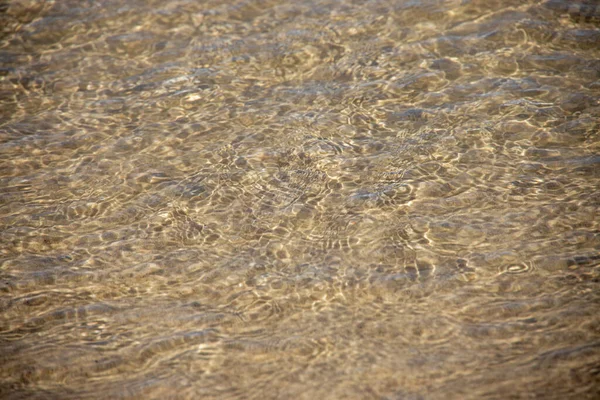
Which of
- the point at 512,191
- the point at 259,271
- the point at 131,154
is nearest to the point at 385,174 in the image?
the point at 512,191

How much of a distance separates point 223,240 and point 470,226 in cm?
172

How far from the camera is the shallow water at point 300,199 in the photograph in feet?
10.1

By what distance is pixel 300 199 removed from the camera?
13.3 ft

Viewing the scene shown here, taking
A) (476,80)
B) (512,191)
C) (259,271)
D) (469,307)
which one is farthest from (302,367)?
(476,80)

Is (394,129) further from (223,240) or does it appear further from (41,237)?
(41,237)

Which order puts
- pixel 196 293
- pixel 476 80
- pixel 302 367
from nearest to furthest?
pixel 302 367 → pixel 196 293 → pixel 476 80

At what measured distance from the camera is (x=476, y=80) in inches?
189

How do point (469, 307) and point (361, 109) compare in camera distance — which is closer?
Result: point (469, 307)

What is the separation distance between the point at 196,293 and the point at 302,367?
2.92 feet

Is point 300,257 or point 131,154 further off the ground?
point 131,154

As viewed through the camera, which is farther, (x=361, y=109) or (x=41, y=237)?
(x=361, y=109)

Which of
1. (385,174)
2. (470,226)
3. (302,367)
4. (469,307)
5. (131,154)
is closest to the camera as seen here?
(302,367)

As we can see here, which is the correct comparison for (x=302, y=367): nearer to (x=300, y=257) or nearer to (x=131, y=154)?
(x=300, y=257)

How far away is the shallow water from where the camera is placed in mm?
3082
